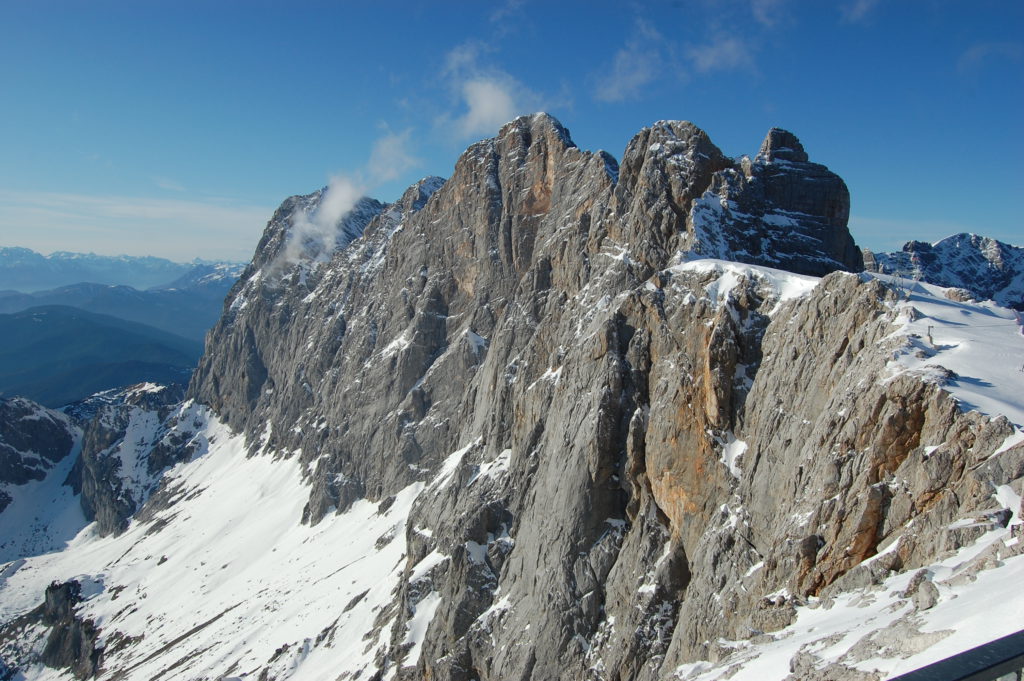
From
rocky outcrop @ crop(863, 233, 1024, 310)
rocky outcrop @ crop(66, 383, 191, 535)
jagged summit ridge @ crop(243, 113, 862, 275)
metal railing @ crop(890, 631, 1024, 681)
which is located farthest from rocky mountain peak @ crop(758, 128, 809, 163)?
rocky outcrop @ crop(66, 383, 191, 535)

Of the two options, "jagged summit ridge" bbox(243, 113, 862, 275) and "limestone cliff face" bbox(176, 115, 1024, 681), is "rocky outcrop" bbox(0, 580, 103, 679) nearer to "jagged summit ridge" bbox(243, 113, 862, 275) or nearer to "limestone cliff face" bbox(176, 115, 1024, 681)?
"limestone cliff face" bbox(176, 115, 1024, 681)

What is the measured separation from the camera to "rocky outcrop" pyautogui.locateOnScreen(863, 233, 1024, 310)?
448 feet

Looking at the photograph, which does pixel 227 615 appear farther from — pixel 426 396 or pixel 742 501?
pixel 742 501

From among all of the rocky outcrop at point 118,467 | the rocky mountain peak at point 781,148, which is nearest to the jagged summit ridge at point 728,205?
the rocky mountain peak at point 781,148

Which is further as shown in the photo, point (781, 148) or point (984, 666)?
point (781, 148)

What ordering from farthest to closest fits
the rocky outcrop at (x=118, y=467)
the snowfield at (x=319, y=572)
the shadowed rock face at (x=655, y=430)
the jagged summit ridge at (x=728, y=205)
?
the rocky outcrop at (x=118, y=467) → the jagged summit ridge at (x=728, y=205) → the shadowed rock face at (x=655, y=430) → the snowfield at (x=319, y=572)

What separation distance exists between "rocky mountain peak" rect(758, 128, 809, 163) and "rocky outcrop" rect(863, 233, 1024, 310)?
262ft

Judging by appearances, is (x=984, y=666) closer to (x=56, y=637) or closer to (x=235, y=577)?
(x=235, y=577)

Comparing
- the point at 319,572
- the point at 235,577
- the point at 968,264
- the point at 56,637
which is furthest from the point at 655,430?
the point at 968,264

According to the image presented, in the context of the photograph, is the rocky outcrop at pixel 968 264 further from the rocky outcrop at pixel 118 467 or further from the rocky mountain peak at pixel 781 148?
the rocky outcrop at pixel 118 467

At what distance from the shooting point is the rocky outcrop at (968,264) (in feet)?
448

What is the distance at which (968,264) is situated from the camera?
157 m

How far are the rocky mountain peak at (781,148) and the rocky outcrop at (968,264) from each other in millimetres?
79942

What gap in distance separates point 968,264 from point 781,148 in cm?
12771
